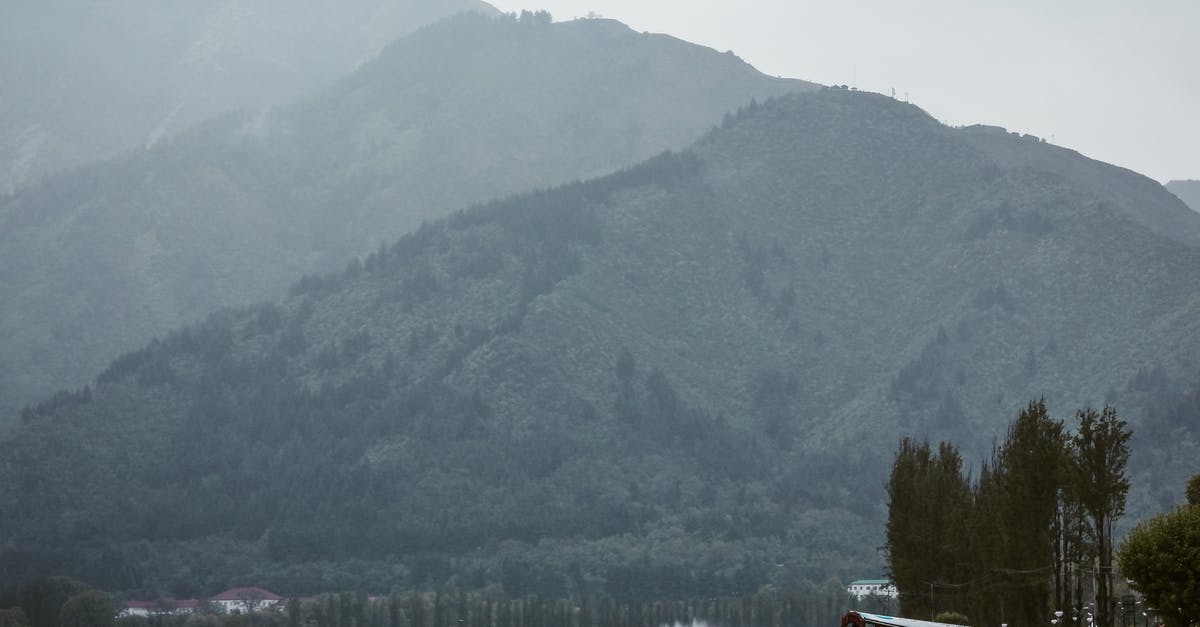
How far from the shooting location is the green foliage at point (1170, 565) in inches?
2285

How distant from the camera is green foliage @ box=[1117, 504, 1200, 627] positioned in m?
58.0

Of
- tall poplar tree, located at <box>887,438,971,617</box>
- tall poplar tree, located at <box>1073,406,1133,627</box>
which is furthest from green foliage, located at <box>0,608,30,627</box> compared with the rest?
tall poplar tree, located at <box>1073,406,1133,627</box>

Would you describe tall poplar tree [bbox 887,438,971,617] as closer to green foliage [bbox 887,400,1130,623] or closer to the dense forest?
green foliage [bbox 887,400,1130,623]

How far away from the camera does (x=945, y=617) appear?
255ft

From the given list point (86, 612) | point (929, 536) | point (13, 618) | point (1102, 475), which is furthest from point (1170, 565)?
point (86, 612)

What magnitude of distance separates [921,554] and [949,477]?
5281mm

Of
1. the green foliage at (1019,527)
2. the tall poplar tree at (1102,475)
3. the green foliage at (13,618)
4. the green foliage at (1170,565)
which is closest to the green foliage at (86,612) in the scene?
the green foliage at (13,618)

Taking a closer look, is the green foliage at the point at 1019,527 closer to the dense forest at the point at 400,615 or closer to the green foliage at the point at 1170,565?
the green foliage at the point at 1170,565

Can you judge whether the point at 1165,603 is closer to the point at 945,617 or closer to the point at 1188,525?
the point at 1188,525

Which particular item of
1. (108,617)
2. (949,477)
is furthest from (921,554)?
(108,617)

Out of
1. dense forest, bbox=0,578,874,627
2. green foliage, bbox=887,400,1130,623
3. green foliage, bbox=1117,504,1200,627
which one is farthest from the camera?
dense forest, bbox=0,578,874,627

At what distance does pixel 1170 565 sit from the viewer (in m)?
58.5

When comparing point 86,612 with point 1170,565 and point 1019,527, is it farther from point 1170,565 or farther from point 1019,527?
point 1170,565

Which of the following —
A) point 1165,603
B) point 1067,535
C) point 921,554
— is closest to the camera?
point 1165,603
